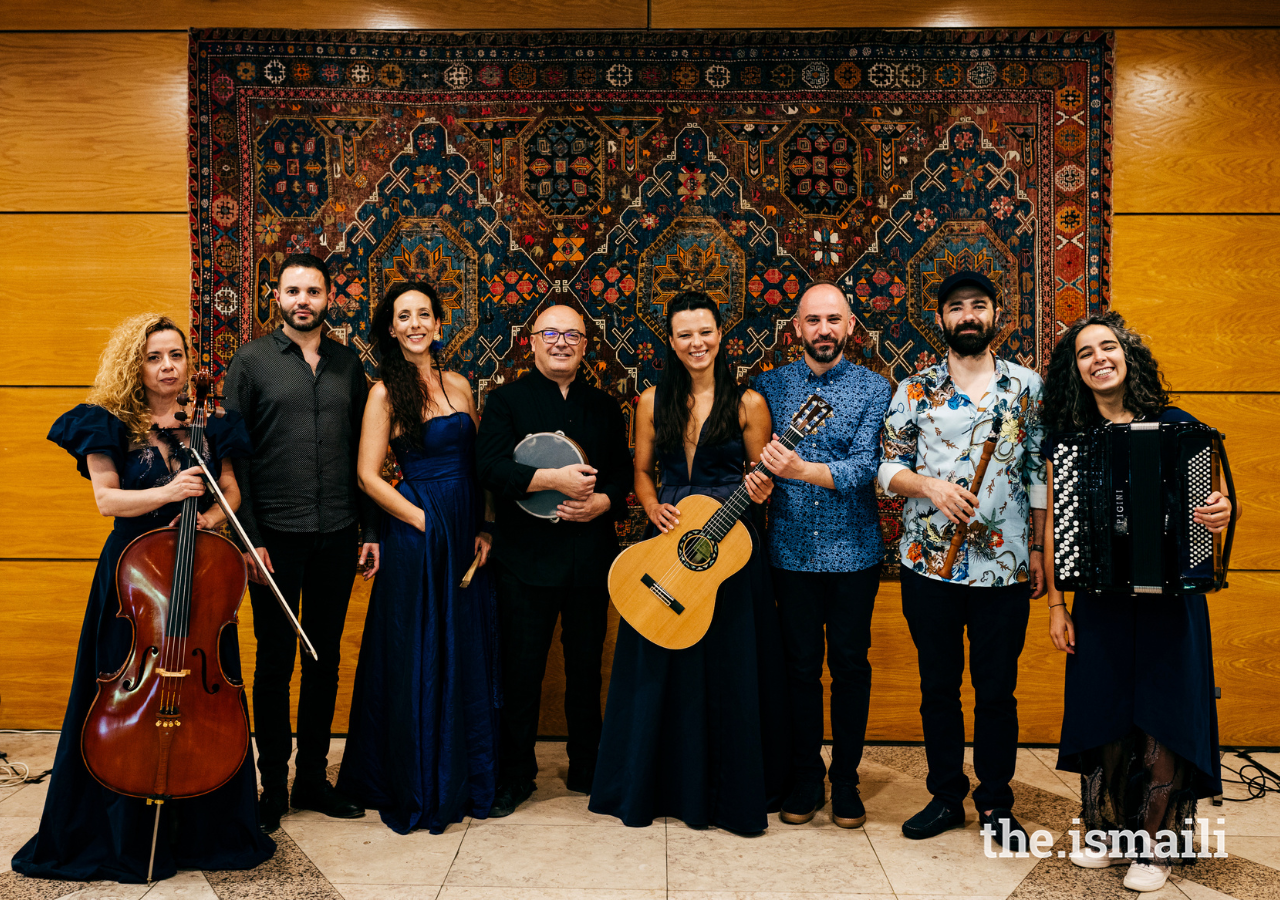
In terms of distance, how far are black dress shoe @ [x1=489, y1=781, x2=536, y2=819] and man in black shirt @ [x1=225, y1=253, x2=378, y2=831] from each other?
1.41 ft

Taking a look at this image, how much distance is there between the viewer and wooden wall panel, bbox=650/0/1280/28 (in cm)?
335

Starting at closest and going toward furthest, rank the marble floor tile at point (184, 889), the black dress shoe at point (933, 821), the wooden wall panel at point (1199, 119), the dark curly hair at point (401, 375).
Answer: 1. the marble floor tile at point (184, 889)
2. the black dress shoe at point (933, 821)
3. the dark curly hair at point (401, 375)
4. the wooden wall panel at point (1199, 119)

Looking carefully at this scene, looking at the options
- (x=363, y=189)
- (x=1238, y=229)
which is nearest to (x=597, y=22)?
(x=363, y=189)

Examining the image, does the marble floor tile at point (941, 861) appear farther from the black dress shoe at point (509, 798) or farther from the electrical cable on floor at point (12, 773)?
the electrical cable on floor at point (12, 773)

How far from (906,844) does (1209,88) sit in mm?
3110

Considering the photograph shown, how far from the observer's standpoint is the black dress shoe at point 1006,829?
2506mm

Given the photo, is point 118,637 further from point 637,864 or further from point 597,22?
point 597,22

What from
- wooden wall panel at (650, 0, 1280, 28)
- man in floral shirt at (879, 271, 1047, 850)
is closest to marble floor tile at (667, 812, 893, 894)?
man in floral shirt at (879, 271, 1047, 850)

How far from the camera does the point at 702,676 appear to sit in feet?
8.46

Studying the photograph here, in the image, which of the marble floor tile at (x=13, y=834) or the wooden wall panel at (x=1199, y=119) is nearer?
the marble floor tile at (x=13, y=834)

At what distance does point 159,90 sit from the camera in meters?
3.40

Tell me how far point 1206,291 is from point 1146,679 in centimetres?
186

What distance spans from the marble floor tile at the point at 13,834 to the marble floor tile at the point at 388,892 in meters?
0.99

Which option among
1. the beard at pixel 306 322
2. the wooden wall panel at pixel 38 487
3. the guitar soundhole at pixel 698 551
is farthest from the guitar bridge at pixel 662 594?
the wooden wall panel at pixel 38 487
